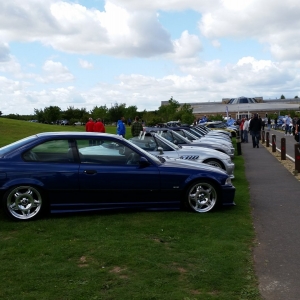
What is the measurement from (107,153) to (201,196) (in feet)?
5.62

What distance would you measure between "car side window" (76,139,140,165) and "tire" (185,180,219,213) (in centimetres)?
104

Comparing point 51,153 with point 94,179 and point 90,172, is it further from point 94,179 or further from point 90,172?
point 94,179

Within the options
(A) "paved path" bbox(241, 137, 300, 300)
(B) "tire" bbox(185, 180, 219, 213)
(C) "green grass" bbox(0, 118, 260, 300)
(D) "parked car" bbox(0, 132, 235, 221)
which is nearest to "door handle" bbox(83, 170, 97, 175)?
(D) "parked car" bbox(0, 132, 235, 221)

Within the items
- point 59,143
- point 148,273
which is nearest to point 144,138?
point 59,143

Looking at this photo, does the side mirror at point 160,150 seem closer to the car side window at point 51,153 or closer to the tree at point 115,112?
the car side window at point 51,153

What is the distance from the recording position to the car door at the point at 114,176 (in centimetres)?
796

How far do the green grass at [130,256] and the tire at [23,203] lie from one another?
6.7 inches

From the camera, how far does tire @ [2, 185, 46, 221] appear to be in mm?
7668

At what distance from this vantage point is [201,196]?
8.45 m

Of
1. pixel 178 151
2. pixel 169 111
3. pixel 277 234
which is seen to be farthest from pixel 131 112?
pixel 277 234

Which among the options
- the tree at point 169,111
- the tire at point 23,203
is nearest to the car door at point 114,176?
the tire at point 23,203

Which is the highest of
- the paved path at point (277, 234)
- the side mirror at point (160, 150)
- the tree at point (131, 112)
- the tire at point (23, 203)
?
the side mirror at point (160, 150)

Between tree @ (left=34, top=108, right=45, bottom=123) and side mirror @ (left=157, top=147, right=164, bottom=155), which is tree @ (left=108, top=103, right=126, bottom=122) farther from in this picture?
side mirror @ (left=157, top=147, right=164, bottom=155)

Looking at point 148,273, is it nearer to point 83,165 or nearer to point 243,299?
point 243,299
